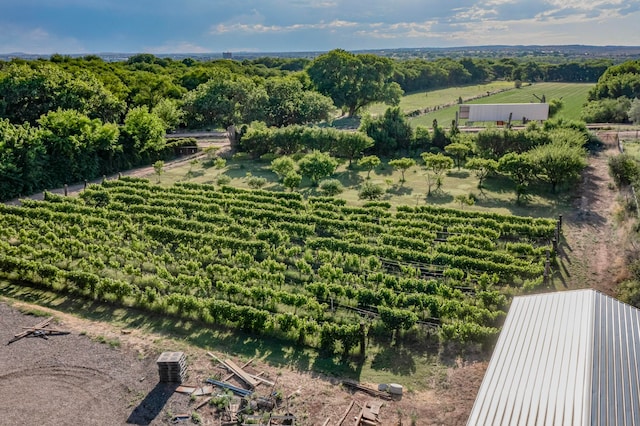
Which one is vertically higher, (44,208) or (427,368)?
(44,208)

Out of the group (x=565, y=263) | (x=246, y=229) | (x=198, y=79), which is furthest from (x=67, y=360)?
(x=198, y=79)

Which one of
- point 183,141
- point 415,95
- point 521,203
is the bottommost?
point 521,203

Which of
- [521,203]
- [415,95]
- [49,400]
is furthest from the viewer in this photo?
[415,95]

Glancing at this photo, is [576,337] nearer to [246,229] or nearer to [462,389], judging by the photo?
[462,389]

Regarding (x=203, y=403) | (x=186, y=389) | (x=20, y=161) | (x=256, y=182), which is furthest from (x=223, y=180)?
(x=203, y=403)

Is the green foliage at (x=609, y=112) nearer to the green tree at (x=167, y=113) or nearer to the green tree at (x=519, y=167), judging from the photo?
the green tree at (x=519, y=167)

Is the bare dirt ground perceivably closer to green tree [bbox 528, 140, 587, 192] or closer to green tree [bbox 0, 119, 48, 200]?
green tree [bbox 0, 119, 48, 200]

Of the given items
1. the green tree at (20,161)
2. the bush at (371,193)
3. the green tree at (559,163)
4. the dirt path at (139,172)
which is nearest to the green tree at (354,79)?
the dirt path at (139,172)
